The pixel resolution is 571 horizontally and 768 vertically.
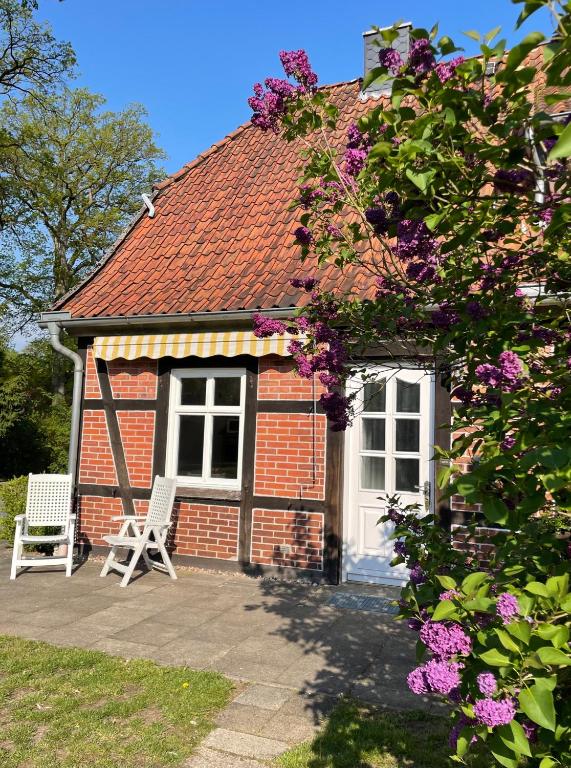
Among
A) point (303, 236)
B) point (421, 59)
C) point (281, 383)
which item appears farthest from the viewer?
point (281, 383)

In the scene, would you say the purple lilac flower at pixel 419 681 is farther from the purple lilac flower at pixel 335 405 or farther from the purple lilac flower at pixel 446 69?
the purple lilac flower at pixel 446 69

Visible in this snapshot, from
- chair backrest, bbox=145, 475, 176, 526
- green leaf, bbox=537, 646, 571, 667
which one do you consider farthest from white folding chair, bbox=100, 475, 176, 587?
green leaf, bbox=537, 646, 571, 667

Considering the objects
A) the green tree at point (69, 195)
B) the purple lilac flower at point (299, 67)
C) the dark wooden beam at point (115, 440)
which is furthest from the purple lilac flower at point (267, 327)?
the green tree at point (69, 195)

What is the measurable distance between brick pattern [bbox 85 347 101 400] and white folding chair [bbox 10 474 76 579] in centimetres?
110

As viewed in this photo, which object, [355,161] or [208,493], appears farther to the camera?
[208,493]

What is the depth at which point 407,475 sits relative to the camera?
609 cm

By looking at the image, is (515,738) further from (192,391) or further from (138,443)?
(138,443)

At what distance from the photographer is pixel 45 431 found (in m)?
19.3

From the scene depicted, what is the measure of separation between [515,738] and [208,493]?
19.0 feet

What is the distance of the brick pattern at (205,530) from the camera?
6555 mm

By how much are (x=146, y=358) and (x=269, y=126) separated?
5078 mm

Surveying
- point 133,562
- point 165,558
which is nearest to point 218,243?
point 165,558

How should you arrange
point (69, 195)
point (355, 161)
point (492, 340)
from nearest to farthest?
1. point (492, 340)
2. point (355, 161)
3. point (69, 195)

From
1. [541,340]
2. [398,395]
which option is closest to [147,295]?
[398,395]
